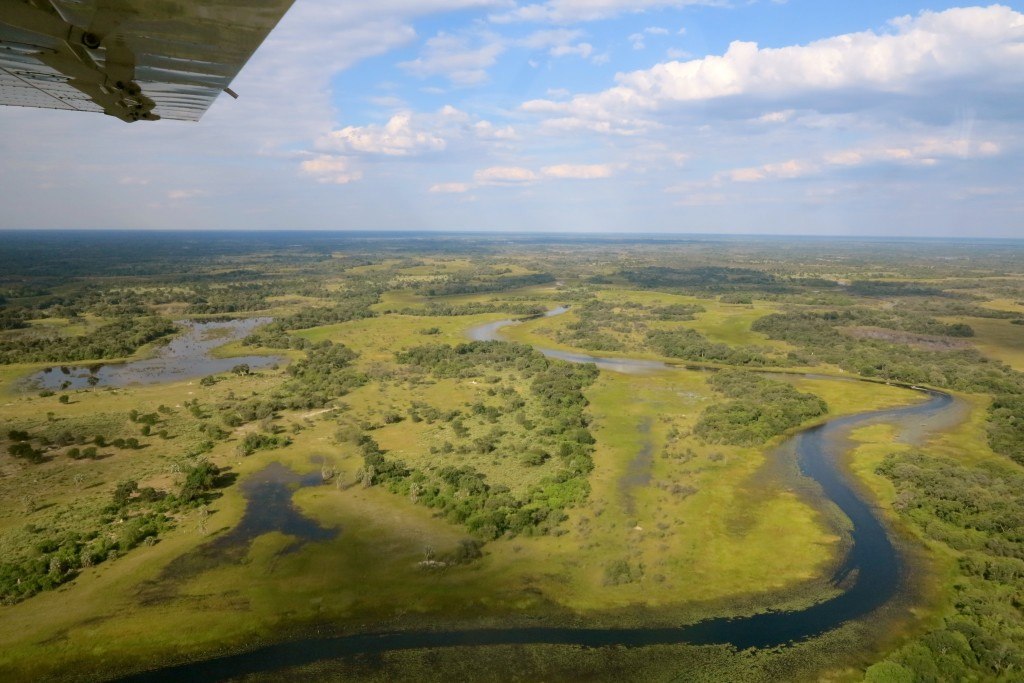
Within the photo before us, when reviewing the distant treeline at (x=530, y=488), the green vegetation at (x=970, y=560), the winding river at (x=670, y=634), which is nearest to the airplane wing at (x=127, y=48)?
the winding river at (x=670, y=634)

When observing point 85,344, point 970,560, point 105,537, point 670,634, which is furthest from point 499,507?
point 85,344

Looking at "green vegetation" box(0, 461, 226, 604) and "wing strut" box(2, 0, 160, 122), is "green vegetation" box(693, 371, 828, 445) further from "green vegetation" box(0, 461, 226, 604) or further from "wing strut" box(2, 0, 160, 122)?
"wing strut" box(2, 0, 160, 122)

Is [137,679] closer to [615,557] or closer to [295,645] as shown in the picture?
[295,645]

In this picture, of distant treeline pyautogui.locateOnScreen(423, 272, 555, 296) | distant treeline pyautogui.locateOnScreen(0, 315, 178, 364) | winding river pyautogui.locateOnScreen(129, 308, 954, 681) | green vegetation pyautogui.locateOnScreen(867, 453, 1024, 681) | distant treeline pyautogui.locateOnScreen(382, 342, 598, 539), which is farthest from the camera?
distant treeline pyautogui.locateOnScreen(423, 272, 555, 296)

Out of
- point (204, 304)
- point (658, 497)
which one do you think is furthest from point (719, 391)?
point (204, 304)

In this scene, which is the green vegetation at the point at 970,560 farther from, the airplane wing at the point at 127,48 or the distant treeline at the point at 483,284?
the distant treeline at the point at 483,284

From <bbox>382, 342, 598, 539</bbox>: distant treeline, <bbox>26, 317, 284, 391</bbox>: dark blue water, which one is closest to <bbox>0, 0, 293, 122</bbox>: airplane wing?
<bbox>382, 342, 598, 539</bbox>: distant treeline
